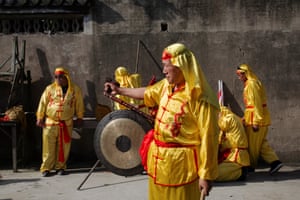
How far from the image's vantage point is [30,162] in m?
8.45

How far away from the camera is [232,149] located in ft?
22.9

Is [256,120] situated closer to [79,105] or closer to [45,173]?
[79,105]

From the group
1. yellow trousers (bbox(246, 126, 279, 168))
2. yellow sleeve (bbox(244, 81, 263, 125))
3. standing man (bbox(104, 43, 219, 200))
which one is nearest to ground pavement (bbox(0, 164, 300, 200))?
yellow trousers (bbox(246, 126, 279, 168))

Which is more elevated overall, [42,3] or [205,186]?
[42,3]

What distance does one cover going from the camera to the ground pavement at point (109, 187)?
6.12 meters

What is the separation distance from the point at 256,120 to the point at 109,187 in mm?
2573

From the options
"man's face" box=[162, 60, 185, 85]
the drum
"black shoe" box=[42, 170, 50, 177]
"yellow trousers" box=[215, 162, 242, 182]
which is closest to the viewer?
"man's face" box=[162, 60, 185, 85]

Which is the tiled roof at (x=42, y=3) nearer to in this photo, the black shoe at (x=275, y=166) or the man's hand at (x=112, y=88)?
the black shoe at (x=275, y=166)

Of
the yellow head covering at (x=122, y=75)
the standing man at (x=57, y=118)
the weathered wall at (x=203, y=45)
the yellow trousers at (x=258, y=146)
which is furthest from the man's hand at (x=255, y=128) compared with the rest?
the standing man at (x=57, y=118)

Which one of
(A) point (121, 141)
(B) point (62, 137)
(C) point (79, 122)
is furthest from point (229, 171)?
(B) point (62, 137)

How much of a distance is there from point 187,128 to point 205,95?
0.30 meters

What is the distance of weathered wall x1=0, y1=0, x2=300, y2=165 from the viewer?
27.3ft

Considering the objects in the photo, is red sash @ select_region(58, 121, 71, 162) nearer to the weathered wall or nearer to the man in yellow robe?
the weathered wall

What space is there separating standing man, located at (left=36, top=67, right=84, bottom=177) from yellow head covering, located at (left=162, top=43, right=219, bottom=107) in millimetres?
4496
